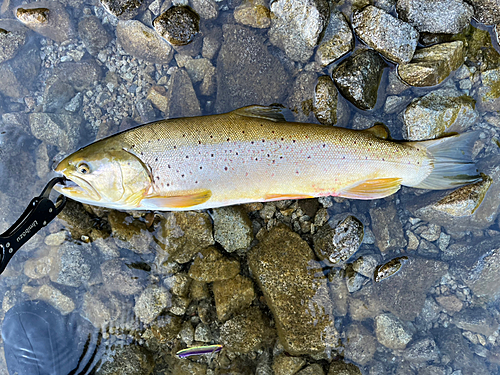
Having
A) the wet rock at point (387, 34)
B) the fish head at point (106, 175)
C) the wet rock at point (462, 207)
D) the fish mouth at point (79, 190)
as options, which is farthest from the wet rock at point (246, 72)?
the wet rock at point (462, 207)

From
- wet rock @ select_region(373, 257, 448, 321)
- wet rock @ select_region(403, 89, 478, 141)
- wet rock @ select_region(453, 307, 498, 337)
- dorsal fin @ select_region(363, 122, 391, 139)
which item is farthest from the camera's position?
wet rock @ select_region(453, 307, 498, 337)

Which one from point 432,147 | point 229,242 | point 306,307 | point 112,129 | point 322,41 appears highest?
point 322,41

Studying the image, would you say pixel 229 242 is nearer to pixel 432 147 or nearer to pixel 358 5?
pixel 432 147

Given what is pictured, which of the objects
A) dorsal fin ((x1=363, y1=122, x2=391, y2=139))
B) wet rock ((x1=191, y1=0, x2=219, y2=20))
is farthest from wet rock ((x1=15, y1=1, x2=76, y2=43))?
dorsal fin ((x1=363, y1=122, x2=391, y2=139))

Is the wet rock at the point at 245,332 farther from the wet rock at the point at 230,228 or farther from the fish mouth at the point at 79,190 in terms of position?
the fish mouth at the point at 79,190

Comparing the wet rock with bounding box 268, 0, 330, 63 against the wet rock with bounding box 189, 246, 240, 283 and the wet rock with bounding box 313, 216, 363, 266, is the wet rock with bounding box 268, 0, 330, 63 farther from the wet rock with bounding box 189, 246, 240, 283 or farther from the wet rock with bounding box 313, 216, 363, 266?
the wet rock with bounding box 189, 246, 240, 283

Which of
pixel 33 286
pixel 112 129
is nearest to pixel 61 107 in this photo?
pixel 112 129
